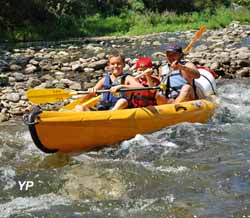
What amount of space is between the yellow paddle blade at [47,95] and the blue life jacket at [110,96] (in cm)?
46

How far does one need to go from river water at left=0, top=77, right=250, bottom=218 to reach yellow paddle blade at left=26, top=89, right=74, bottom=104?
2.02 feet

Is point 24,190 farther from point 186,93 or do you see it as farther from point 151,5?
point 151,5

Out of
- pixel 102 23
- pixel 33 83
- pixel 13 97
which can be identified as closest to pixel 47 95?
pixel 13 97

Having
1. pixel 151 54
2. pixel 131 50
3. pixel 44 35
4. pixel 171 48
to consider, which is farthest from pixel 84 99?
pixel 44 35

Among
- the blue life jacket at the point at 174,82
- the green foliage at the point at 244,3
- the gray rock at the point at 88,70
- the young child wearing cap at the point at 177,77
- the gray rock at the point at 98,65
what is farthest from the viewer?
the green foliage at the point at 244,3

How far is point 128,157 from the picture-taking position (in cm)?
623

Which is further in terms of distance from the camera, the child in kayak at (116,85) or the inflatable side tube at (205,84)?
the inflatable side tube at (205,84)

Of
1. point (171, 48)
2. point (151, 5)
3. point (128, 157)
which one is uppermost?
point (171, 48)

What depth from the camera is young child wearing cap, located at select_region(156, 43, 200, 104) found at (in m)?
7.42

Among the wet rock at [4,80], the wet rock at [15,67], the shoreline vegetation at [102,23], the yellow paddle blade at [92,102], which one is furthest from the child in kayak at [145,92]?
the shoreline vegetation at [102,23]

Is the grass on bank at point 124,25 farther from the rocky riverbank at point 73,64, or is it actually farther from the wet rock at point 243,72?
the wet rock at point 243,72

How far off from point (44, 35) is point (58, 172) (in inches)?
756

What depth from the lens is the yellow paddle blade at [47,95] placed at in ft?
22.4

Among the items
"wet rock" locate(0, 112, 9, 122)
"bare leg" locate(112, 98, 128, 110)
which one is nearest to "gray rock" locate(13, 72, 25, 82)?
"wet rock" locate(0, 112, 9, 122)
